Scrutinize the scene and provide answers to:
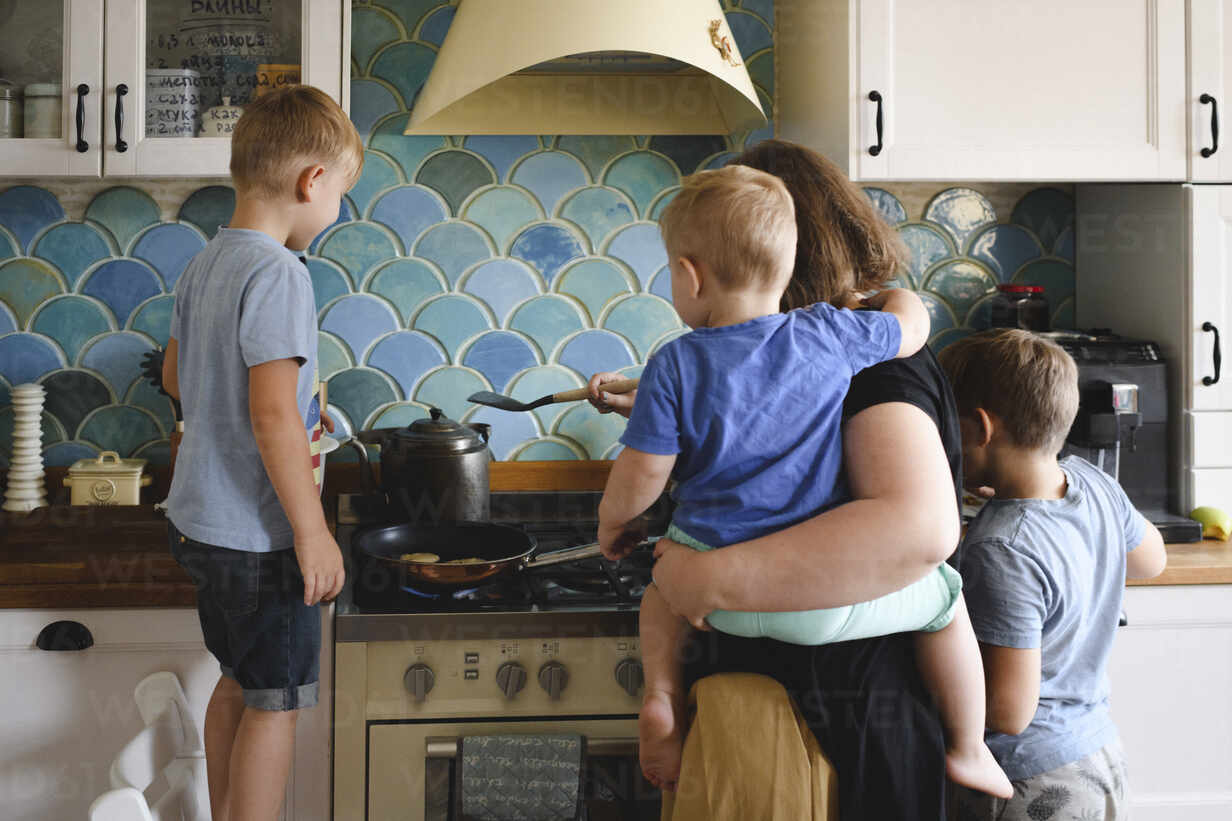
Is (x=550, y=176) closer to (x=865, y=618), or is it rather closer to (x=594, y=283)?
(x=594, y=283)

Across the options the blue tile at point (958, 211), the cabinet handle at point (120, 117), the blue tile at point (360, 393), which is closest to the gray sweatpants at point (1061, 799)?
the blue tile at point (958, 211)

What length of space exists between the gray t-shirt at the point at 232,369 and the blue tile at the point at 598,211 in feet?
3.10

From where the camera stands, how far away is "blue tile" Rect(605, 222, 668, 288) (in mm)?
2291

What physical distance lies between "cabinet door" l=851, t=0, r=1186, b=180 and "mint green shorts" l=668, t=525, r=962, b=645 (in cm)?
107

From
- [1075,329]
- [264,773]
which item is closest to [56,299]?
[264,773]

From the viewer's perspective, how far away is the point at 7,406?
2.18 meters

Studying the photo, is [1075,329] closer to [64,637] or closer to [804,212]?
[804,212]

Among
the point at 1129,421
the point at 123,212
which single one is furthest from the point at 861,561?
the point at 123,212

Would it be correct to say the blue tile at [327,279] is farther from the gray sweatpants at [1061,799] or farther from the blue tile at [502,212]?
the gray sweatpants at [1061,799]

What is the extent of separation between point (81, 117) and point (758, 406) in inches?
57.5

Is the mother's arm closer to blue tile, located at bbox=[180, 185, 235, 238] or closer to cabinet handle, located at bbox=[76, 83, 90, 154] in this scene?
cabinet handle, located at bbox=[76, 83, 90, 154]

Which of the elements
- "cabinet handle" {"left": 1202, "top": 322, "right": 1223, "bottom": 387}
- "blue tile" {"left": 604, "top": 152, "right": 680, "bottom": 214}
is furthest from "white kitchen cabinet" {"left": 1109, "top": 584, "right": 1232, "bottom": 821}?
"blue tile" {"left": 604, "top": 152, "right": 680, "bottom": 214}

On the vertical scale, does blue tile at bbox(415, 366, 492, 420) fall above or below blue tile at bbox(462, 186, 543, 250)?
below

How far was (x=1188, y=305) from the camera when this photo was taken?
2002 mm
